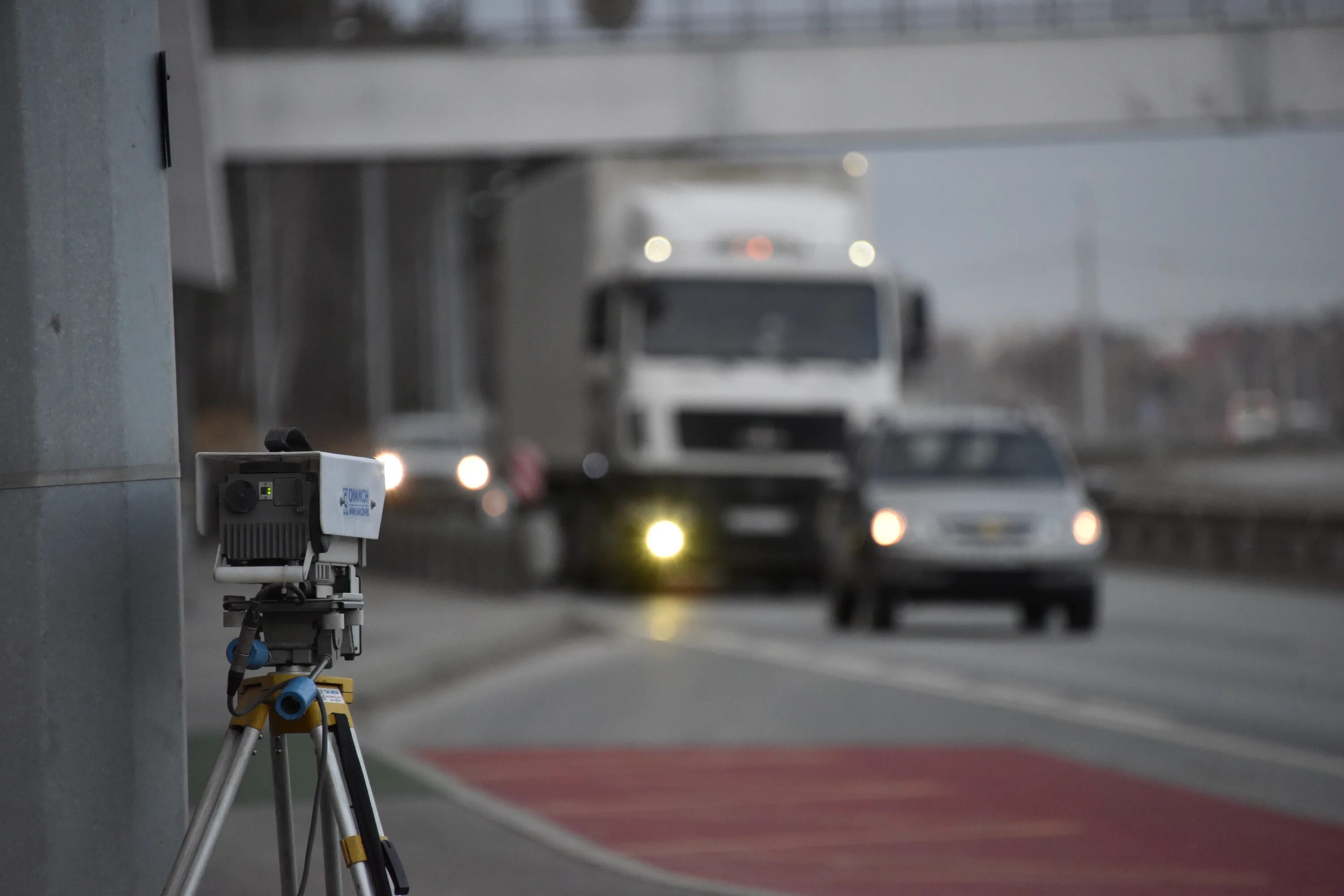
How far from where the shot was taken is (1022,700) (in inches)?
537

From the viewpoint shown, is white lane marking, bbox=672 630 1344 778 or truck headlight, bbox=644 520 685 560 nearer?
white lane marking, bbox=672 630 1344 778

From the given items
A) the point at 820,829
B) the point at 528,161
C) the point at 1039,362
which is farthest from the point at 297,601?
the point at 1039,362

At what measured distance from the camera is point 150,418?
203 inches

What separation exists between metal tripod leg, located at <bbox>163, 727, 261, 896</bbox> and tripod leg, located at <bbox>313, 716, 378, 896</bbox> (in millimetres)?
152

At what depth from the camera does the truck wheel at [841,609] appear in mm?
19156

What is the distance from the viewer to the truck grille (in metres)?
22.5

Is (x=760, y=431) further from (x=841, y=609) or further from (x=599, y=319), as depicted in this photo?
(x=841, y=609)

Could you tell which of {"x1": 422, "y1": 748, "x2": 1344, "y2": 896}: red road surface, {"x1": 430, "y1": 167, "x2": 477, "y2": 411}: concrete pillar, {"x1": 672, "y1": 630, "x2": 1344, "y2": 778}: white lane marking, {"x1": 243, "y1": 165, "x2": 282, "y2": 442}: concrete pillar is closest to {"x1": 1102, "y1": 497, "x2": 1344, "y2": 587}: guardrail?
{"x1": 672, "y1": 630, "x2": 1344, "y2": 778}: white lane marking

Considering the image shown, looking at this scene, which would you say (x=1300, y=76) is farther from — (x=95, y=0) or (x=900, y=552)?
(x=95, y=0)

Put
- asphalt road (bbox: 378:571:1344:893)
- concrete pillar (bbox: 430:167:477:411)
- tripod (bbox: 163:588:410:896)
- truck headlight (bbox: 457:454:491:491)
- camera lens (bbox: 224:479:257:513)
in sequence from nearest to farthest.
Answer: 1. tripod (bbox: 163:588:410:896)
2. camera lens (bbox: 224:479:257:513)
3. asphalt road (bbox: 378:571:1344:893)
4. truck headlight (bbox: 457:454:491:491)
5. concrete pillar (bbox: 430:167:477:411)

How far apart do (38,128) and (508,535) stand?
19202 mm

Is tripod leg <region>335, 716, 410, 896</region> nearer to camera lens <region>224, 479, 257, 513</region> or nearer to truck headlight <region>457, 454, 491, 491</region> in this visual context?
camera lens <region>224, 479, 257, 513</region>

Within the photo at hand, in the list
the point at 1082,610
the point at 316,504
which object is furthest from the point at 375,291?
the point at 316,504

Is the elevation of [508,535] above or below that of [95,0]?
below
